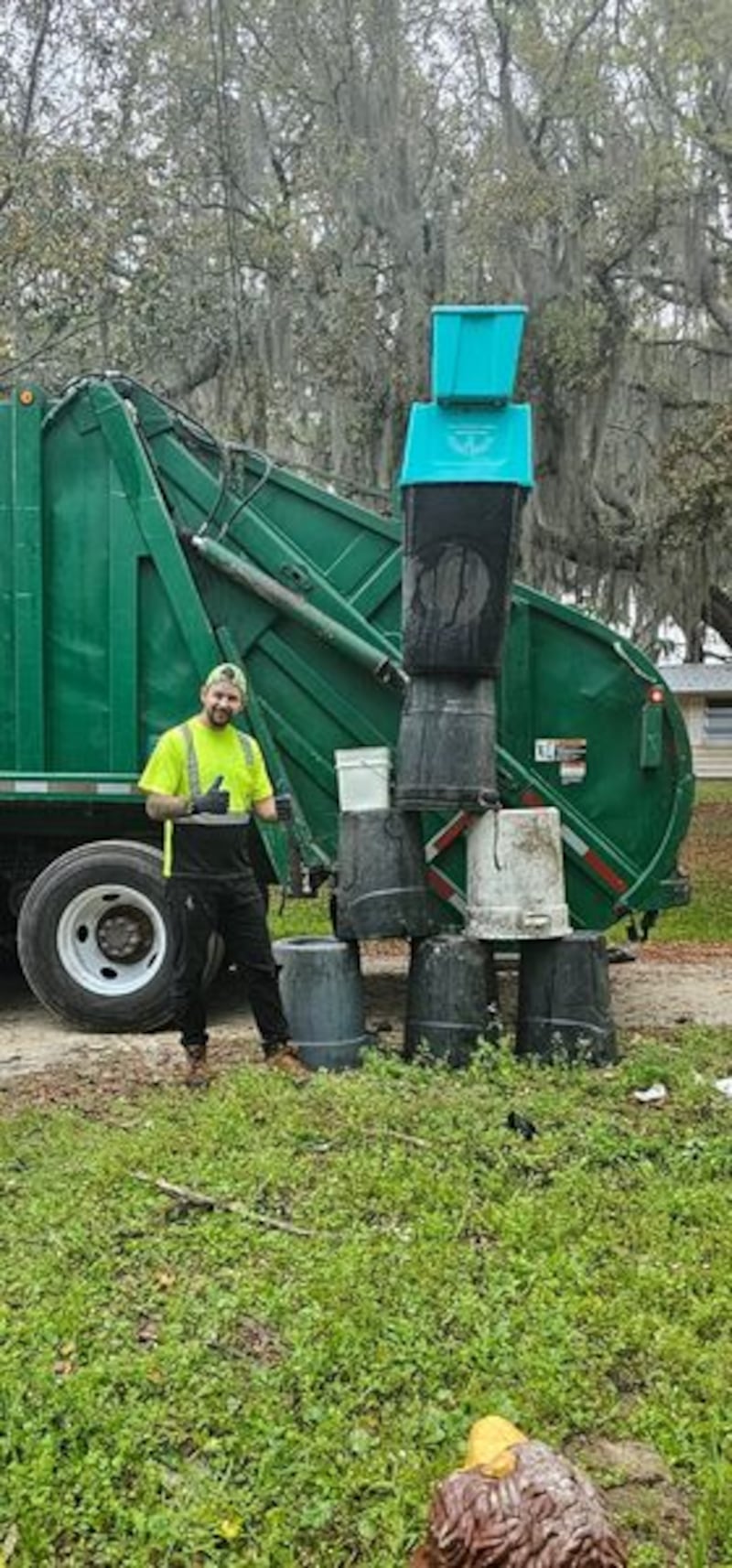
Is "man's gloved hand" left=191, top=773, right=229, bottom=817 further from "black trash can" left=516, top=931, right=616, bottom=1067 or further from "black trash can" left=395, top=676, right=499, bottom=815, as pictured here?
"black trash can" left=516, top=931, right=616, bottom=1067

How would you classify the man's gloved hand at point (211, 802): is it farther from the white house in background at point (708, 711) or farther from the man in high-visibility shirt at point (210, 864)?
the white house in background at point (708, 711)

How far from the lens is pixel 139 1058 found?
23.4 ft

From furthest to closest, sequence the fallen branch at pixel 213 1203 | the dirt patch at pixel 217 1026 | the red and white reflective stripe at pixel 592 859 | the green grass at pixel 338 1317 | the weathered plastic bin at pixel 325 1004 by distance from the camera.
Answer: the red and white reflective stripe at pixel 592 859
the dirt patch at pixel 217 1026
the weathered plastic bin at pixel 325 1004
the fallen branch at pixel 213 1203
the green grass at pixel 338 1317

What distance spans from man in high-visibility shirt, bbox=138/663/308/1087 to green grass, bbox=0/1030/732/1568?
2.42 feet

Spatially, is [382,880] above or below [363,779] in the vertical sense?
below

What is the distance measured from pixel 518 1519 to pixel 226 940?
13.3 ft

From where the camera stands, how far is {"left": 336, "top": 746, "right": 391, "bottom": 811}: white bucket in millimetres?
6719

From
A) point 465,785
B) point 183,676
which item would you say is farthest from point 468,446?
point 183,676

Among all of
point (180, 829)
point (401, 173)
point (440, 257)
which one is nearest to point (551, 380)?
point (440, 257)

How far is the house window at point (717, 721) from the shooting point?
3816 centimetres

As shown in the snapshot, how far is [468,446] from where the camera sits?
6.28 metres

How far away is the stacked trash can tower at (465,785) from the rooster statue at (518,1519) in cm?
372

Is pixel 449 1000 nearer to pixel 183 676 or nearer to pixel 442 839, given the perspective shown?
pixel 442 839

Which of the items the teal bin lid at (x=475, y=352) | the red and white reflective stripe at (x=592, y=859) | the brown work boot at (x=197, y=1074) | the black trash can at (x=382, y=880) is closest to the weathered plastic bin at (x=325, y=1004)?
the black trash can at (x=382, y=880)
